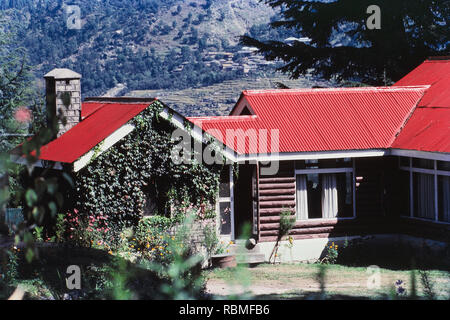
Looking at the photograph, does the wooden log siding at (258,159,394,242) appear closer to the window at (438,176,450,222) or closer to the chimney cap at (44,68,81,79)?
the window at (438,176,450,222)

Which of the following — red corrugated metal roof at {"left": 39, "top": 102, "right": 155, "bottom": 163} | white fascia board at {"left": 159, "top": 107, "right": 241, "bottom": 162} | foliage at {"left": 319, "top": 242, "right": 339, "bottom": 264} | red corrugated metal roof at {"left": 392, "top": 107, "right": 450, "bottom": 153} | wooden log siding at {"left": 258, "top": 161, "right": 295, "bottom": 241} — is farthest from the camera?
foliage at {"left": 319, "top": 242, "right": 339, "bottom": 264}

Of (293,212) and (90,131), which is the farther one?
(293,212)

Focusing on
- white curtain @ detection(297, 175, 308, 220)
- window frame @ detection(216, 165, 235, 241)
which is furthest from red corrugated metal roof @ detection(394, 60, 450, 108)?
window frame @ detection(216, 165, 235, 241)

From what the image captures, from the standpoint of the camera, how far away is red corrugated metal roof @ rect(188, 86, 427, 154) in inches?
823

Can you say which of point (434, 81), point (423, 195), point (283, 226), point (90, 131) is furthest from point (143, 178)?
point (434, 81)

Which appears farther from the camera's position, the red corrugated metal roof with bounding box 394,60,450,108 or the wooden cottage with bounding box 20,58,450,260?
the red corrugated metal roof with bounding box 394,60,450,108

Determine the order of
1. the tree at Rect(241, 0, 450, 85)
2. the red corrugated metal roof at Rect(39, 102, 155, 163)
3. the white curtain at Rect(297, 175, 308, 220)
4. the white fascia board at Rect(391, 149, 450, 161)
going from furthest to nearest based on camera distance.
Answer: the tree at Rect(241, 0, 450, 85) < the white curtain at Rect(297, 175, 308, 220) < the white fascia board at Rect(391, 149, 450, 161) < the red corrugated metal roof at Rect(39, 102, 155, 163)

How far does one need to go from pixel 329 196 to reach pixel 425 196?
2871 mm

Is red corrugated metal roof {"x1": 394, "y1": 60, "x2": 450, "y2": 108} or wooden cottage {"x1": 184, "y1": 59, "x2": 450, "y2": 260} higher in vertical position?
red corrugated metal roof {"x1": 394, "y1": 60, "x2": 450, "y2": 108}

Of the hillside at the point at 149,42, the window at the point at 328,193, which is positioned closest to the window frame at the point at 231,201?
the window at the point at 328,193

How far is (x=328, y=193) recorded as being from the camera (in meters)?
21.1

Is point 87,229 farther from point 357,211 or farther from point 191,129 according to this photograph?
point 357,211
